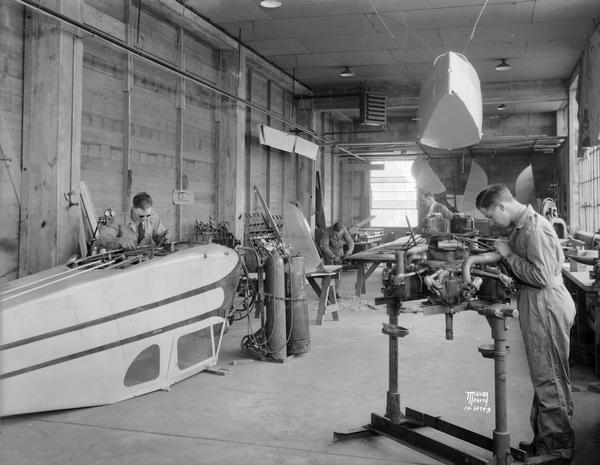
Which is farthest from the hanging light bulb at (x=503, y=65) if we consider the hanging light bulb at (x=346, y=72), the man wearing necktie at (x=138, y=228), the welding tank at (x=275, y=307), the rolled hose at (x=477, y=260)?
the rolled hose at (x=477, y=260)

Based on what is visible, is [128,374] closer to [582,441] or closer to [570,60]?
[582,441]

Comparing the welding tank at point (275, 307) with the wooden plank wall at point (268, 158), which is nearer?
the welding tank at point (275, 307)

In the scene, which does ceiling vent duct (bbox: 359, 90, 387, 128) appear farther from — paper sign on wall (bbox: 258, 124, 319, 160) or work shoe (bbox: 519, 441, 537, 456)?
work shoe (bbox: 519, 441, 537, 456)

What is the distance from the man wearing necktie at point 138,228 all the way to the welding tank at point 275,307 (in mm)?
1025

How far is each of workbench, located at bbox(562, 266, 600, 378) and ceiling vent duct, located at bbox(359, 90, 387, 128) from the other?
235 inches

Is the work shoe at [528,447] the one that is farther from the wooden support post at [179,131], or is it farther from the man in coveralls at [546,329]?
the wooden support post at [179,131]

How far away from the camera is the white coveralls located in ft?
9.87

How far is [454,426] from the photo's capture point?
3262mm

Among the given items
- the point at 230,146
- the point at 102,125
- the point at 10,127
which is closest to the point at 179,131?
the point at 230,146

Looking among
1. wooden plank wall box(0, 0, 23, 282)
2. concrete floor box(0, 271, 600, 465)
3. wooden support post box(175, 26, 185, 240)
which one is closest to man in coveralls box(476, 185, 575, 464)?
concrete floor box(0, 271, 600, 465)

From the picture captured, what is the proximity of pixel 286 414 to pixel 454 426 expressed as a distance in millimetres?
1111

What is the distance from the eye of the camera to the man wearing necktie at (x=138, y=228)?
5.38m

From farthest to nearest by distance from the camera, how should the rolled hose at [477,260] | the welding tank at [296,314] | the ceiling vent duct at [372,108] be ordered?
1. the ceiling vent duct at [372,108]
2. the welding tank at [296,314]
3. the rolled hose at [477,260]

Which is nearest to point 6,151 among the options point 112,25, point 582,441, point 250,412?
point 112,25
